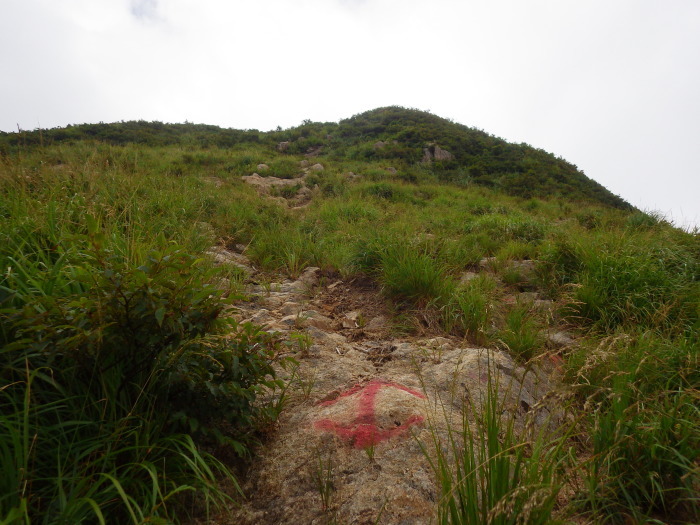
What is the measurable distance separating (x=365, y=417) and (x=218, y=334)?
2.57ft

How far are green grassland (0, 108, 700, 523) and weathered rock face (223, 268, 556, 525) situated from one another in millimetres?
164

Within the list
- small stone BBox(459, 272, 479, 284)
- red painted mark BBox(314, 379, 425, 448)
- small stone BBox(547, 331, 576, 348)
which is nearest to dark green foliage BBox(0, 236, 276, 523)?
red painted mark BBox(314, 379, 425, 448)

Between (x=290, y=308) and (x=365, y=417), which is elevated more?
(x=290, y=308)

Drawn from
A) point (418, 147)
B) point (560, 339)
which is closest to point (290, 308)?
point (560, 339)

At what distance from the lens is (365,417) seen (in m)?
1.69

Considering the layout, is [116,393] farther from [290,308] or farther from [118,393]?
[290,308]

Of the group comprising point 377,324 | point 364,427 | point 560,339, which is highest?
point 560,339

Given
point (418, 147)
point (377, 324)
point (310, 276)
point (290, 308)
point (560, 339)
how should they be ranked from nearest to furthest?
point (560, 339), point (377, 324), point (290, 308), point (310, 276), point (418, 147)

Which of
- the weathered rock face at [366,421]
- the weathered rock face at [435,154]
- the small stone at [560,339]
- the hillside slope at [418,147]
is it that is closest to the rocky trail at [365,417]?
the weathered rock face at [366,421]

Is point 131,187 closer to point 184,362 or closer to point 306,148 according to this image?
point 184,362

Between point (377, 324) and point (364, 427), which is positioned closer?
point (364, 427)

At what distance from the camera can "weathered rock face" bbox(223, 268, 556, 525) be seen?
1.27m

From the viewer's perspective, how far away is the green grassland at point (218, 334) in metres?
1.15

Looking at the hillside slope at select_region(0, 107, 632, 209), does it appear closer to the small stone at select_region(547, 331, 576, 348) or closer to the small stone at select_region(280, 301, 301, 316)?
the small stone at select_region(280, 301, 301, 316)
